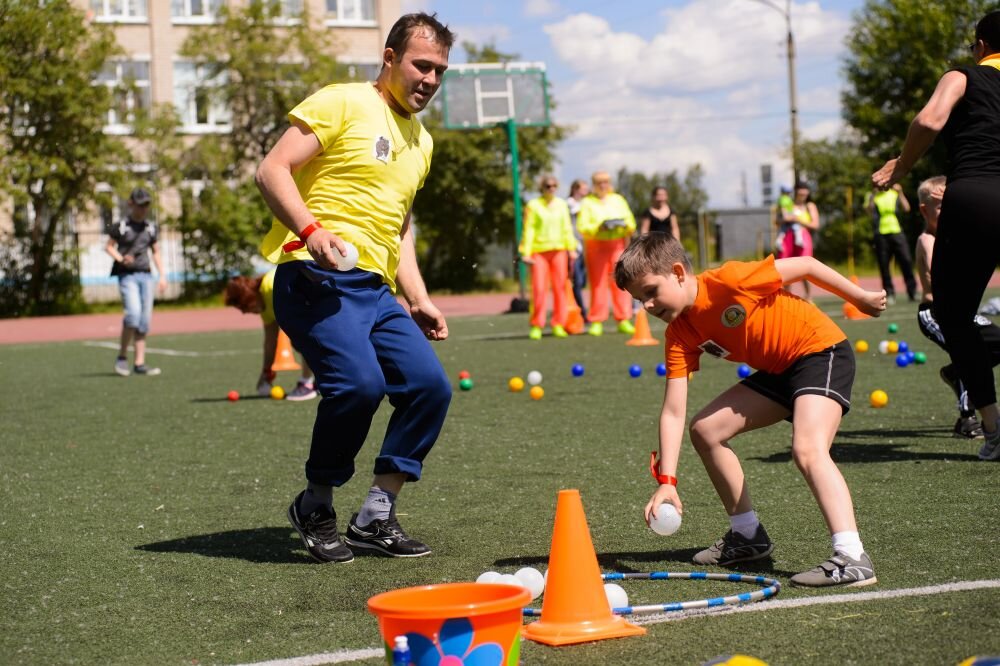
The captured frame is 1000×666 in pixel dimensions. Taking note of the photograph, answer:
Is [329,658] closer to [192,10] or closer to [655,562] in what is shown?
[655,562]

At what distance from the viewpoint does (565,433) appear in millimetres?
8859

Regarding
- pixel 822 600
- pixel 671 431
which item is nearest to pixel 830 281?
pixel 671 431

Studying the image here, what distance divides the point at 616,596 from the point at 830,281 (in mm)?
1385

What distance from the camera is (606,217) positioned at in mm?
18281

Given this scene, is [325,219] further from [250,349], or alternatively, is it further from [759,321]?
[250,349]

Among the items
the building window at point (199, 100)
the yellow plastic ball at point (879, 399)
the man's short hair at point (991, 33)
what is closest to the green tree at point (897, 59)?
the building window at point (199, 100)

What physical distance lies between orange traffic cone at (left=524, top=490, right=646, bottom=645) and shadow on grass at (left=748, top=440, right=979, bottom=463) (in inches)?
133

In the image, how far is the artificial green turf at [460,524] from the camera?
13.0 ft

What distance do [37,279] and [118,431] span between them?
26290 millimetres

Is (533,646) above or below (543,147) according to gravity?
below

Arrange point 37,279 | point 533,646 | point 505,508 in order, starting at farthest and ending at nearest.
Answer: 1. point 37,279
2. point 505,508
3. point 533,646

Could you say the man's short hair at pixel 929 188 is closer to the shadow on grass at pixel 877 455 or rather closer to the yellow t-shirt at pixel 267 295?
the shadow on grass at pixel 877 455

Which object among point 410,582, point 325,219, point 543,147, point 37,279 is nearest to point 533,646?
point 410,582

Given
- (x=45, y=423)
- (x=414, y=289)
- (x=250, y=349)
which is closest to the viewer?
(x=414, y=289)
